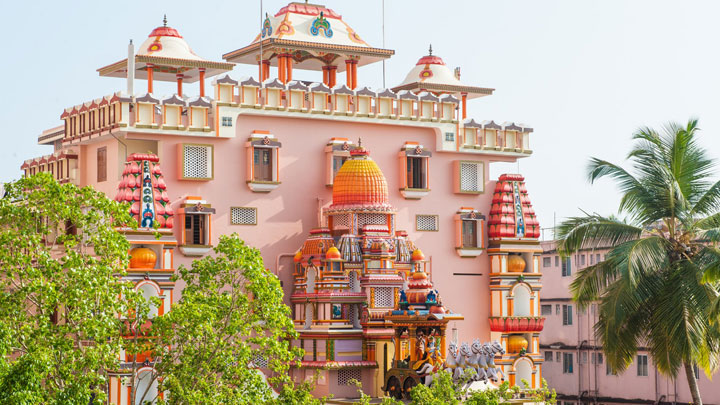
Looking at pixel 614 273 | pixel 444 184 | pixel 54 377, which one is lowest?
pixel 54 377

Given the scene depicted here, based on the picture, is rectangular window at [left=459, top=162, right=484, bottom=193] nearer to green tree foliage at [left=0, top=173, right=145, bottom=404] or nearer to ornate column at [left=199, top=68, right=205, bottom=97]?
ornate column at [left=199, top=68, right=205, bottom=97]

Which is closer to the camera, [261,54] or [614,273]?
[614,273]

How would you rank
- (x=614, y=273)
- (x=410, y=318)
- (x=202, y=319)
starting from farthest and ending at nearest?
(x=410, y=318) < (x=614, y=273) < (x=202, y=319)

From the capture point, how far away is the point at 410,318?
3931 centimetres

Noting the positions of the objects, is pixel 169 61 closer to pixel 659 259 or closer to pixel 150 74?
pixel 150 74

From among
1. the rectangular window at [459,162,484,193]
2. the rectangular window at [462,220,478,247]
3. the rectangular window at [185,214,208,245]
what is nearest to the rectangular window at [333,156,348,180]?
the rectangular window at [459,162,484,193]

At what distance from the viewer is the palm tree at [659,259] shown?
35.3 metres

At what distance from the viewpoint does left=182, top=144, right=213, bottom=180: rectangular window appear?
40750mm

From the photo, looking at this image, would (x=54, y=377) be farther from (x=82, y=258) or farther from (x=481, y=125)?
(x=481, y=125)

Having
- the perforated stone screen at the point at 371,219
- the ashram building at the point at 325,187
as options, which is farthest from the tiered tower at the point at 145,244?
the perforated stone screen at the point at 371,219

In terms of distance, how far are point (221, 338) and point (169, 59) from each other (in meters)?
14.5

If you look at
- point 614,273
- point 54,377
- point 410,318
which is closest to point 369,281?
point 410,318

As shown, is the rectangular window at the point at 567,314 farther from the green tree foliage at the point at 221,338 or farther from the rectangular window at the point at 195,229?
the green tree foliage at the point at 221,338

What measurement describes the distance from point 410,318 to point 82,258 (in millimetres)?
12192
